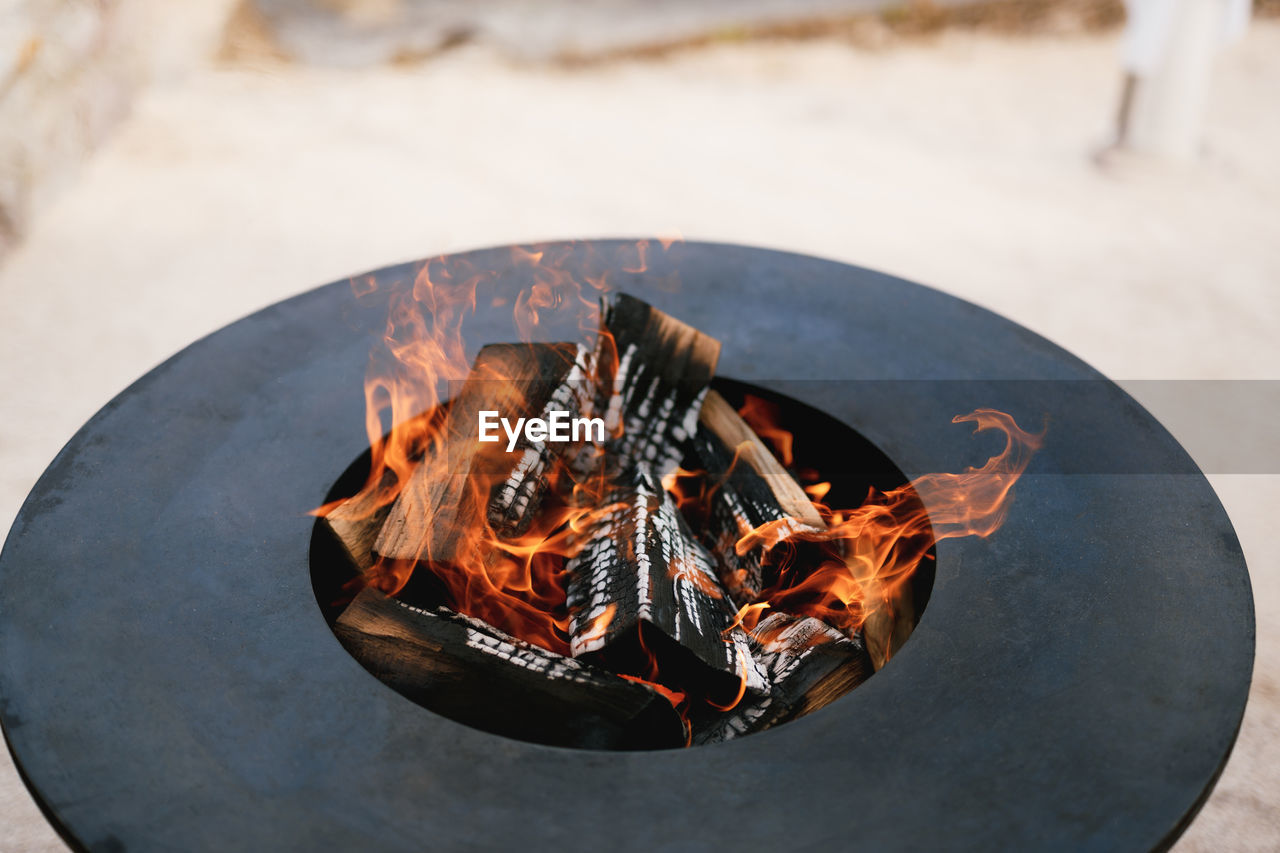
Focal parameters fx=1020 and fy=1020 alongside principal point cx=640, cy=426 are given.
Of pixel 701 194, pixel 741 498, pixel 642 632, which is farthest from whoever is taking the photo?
pixel 701 194

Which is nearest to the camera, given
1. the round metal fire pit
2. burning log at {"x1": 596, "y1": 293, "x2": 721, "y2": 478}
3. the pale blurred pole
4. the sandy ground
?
the round metal fire pit

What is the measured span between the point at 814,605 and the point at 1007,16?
466 cm

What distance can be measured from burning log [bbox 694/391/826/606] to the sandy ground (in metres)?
1.09

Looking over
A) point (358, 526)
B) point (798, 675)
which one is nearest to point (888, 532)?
point (798, 675)

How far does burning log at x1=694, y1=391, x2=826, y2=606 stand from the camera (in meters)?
1.49

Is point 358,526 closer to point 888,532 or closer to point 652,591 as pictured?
point 652,591

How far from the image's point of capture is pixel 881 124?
442 centimetres

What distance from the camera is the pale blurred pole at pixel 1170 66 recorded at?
3719 mm

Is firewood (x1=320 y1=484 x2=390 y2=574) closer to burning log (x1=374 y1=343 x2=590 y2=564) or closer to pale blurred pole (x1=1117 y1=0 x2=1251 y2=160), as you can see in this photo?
burning log (x1=374 y1=343 x2=590 y2=564)

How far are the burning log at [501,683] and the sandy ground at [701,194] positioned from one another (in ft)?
4.65

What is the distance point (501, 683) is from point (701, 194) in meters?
2.95

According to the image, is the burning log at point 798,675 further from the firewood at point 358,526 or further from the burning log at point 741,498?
the firewood at point 358,526

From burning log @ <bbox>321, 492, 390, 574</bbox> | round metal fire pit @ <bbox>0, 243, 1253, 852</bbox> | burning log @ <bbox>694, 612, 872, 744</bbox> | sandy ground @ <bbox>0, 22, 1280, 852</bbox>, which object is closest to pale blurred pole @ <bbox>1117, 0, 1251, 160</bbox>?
sandy ground @ <bbox>0, 22, 1280, 852</bbox>

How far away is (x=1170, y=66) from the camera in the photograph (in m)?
3.87
